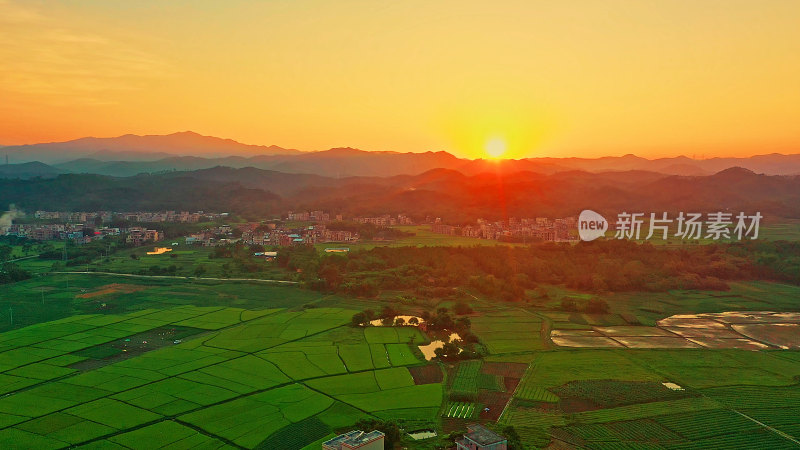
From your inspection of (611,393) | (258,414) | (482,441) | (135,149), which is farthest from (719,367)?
(135,149)

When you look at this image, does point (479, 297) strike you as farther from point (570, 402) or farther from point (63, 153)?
point (63, 153)

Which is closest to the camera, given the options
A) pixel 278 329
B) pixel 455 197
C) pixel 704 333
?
pixel 704 333

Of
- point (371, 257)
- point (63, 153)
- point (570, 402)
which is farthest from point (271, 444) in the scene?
point (63, 153)

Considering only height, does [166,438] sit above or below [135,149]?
below

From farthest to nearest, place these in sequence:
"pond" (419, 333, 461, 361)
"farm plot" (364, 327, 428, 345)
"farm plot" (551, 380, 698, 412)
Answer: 1. "farm plot" (364, 327, 428, 345)
2. "pond" (419, 333, 461, 361)
3. "farm plot" (551, 380, 698, 412)

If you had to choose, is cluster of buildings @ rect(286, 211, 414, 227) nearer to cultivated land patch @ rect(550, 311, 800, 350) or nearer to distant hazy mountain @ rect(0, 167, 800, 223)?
distant hazy mountain @ rect(0, 167, 800, 223)

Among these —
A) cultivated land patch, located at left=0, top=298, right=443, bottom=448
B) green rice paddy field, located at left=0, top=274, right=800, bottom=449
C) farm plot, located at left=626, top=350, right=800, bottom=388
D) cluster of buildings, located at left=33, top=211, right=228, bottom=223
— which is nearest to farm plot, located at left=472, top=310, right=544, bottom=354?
green rice paddy field, located at left=0, top=274, right=800, bottom=449

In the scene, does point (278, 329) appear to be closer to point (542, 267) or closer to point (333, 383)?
point (333, 383)
